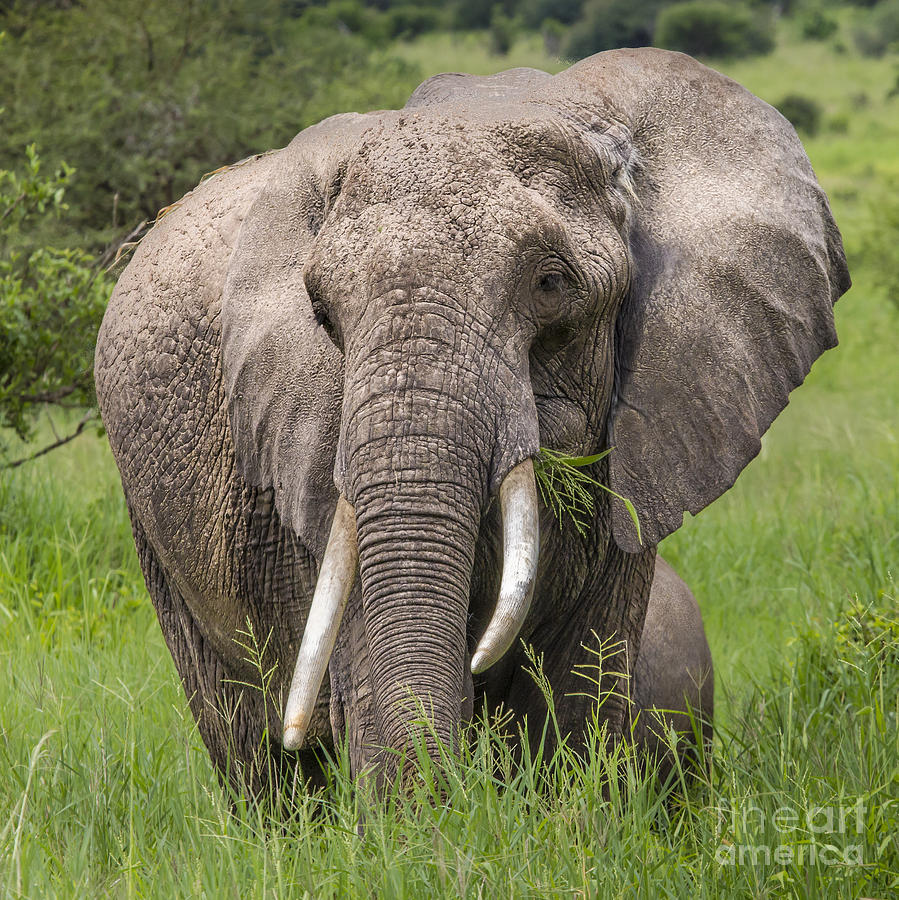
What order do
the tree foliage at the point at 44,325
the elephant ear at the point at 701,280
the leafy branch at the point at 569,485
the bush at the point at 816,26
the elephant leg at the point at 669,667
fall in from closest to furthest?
1. the leafy branch at the point at 569,485
2. the elephant ear at the point at 701,280
3. the elephant leg at the point at 669,667
4. the tree foliage at the point at 44,325
5. the bush at the point at 816,26

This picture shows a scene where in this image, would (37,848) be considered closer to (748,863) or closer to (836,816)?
(748,863)

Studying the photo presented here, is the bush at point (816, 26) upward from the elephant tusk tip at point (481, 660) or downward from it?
downward

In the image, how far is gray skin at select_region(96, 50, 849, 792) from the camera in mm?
2699

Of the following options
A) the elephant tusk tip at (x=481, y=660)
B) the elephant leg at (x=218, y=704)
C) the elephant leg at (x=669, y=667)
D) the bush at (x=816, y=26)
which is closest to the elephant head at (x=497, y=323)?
the elephant tusk tip at (x=481, y=660)

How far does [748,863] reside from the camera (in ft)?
8.40

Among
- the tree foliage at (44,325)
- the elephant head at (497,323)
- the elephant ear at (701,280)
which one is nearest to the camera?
the elephant head at (497,323)

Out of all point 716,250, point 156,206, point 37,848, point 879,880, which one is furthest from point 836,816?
point 156,206

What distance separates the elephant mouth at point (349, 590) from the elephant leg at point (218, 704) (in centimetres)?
104

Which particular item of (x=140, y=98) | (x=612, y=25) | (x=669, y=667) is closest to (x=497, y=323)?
(x=669, y=667)

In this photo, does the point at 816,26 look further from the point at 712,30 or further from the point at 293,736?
the point at 293,736

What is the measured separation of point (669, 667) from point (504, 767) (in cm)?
178

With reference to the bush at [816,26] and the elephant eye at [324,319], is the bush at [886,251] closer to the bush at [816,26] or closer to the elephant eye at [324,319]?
the elephant eye at [324,319]

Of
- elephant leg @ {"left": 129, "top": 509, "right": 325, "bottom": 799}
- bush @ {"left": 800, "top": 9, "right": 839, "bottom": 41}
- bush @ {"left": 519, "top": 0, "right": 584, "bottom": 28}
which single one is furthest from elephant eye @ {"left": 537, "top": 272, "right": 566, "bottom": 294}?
bush @ {"left": 800, "top": 9, "right": 839, "bottom": 41}

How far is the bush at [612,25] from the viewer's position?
20.0m
